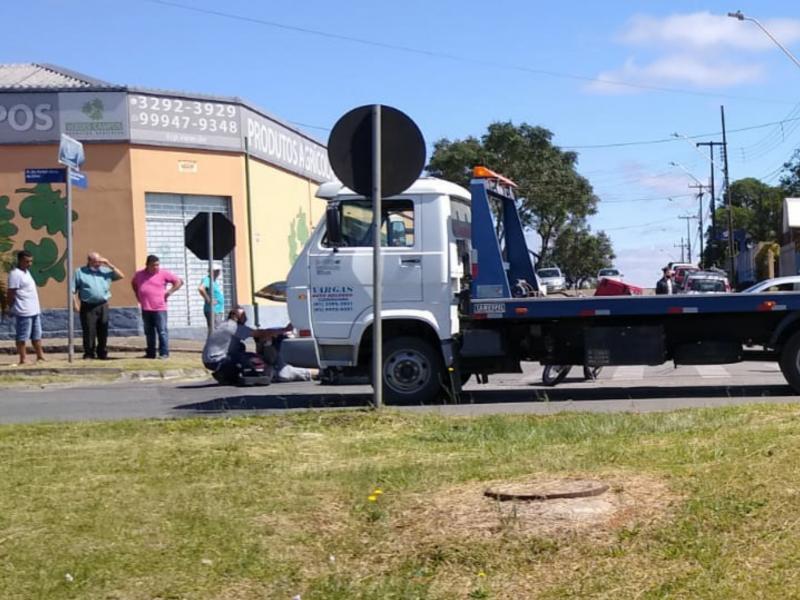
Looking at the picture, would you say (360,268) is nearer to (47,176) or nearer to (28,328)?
(28,328)

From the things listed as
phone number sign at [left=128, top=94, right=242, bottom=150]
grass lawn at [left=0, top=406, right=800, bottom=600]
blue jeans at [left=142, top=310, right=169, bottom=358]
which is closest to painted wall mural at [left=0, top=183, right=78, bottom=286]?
phone number sign at [left=128, top=94, right=242, bottom=150]

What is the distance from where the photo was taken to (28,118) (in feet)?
78.1

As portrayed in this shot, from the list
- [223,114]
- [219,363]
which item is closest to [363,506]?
[219,363]

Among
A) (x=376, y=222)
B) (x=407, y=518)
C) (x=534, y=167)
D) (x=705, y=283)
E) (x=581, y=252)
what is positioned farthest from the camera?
(x=581, y=252)

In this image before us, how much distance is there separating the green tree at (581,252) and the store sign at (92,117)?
37.2 m

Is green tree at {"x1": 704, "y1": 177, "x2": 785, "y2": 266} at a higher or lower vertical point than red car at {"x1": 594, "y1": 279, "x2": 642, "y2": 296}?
higher

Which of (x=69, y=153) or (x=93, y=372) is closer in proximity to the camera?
(x=93, y=372)

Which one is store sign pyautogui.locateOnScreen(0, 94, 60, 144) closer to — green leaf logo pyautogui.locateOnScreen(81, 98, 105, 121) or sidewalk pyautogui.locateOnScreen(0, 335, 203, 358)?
green leaf logo pyautogui.locateOnScreen(81, 98, 105, 121)

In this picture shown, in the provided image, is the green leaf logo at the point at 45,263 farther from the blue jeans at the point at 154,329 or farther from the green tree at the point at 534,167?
the green tree at the point at 534,167

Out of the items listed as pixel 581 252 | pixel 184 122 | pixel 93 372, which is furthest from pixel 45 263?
pixel 581 252

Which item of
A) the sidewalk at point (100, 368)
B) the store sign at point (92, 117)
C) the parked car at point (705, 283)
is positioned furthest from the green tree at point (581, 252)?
the sidewalk at point (100, 368)

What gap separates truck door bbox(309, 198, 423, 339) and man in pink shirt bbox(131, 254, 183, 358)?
732cm

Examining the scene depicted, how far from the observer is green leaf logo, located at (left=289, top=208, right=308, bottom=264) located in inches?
1209

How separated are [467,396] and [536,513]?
7992 millimetres
